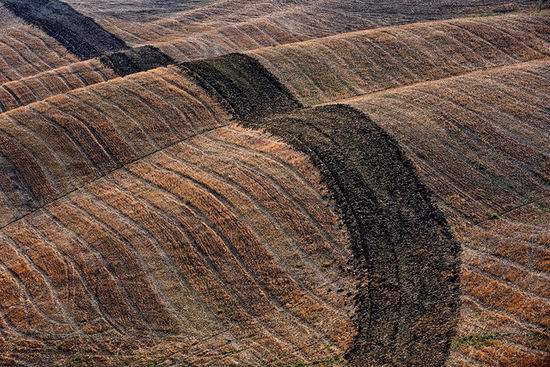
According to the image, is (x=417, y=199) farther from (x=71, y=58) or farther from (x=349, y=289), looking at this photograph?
(x=71, y=58)

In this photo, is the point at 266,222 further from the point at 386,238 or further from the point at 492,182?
the point at 492,182

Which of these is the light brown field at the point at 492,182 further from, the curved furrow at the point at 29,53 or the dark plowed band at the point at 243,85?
the curved furrow at the point at 29,53

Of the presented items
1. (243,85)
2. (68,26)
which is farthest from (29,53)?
(243,85)

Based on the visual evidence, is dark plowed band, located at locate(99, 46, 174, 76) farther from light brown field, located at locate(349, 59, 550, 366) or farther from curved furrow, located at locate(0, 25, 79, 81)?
light brown field, located at locate(349, 59, 550, 366)

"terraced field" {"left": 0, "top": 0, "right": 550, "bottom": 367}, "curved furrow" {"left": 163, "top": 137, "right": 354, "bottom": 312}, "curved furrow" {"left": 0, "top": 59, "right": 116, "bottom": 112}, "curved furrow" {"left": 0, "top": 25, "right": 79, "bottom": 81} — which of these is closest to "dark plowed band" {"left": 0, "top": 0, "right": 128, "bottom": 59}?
"curved furrow" {"left": 0, "top": 25, "right": 79, "bottom": 81}

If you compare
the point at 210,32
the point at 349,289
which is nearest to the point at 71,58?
the point at 210,32

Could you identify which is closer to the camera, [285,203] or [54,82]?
[285,203]
